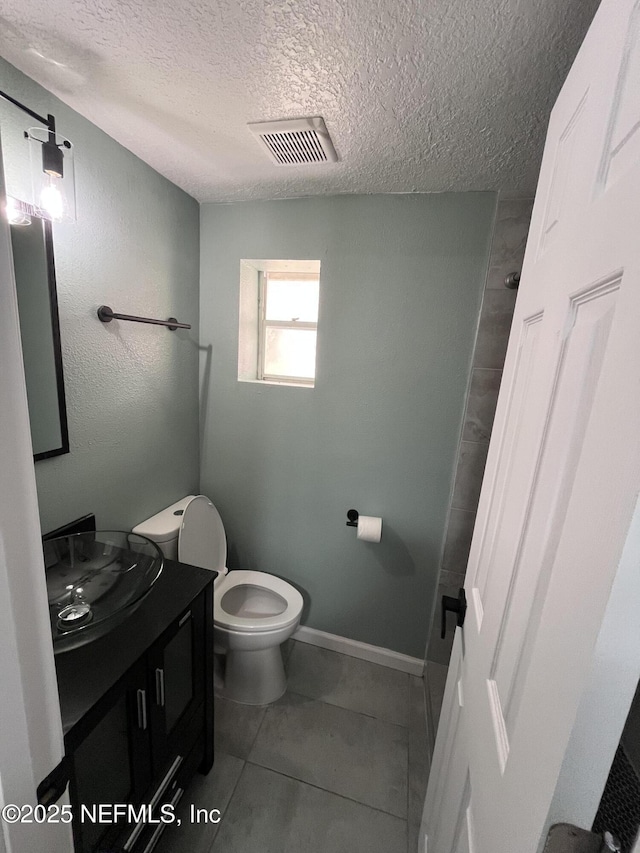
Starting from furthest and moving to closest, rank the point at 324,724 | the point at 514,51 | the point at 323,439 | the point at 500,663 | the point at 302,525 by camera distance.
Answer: the point at 302,525 < the point at 323,439 < the point at 324,724 < the point at 514,51 < the point at 500,663

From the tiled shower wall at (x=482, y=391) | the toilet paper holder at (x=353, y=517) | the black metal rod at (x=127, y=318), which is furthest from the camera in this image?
the toilet paper holder at (x=353, y=517)

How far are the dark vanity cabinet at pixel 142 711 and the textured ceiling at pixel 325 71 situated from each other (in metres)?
1.48

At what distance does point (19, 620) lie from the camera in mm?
455

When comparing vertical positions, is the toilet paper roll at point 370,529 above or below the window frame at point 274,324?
below

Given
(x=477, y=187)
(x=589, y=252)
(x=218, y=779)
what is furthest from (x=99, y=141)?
(x=218, y=779)

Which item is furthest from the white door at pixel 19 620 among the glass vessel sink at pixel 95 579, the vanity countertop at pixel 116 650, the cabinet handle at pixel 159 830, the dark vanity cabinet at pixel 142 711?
the cabinet handle at pixel 159 830

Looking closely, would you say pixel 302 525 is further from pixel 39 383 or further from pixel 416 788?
pixel 39 383

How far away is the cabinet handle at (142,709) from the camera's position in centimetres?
95

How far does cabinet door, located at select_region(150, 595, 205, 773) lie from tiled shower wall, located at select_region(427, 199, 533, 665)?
1.11m

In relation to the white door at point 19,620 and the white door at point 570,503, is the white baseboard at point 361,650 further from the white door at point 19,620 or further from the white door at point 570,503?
the white door at point 19,620

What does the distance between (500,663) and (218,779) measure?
139 cm

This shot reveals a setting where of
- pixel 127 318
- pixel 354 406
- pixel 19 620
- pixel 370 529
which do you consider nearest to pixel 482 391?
pixel 354 406

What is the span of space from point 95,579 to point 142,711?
1.38 feet

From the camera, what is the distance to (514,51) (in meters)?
0.77
